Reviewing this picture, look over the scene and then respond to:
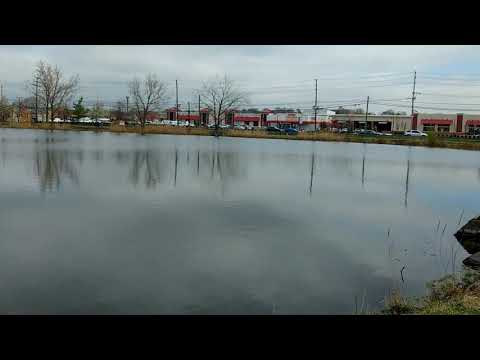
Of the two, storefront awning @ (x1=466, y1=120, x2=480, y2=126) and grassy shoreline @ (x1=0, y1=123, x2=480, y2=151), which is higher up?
storefront awning @ (x1=466, y1=120, x2=480, y2=126)

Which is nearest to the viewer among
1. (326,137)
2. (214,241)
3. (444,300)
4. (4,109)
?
(444,300)

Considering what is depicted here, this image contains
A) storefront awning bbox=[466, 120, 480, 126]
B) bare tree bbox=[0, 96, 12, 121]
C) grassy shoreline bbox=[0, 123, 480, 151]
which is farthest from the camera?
storefront awning bbox=[466, 120, 480, 126]

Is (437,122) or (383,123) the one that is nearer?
(437,122)

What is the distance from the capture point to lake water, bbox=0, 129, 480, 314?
540 centimetres

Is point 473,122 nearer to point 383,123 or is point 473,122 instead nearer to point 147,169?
point 383,123

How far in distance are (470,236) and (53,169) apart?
12978 mm

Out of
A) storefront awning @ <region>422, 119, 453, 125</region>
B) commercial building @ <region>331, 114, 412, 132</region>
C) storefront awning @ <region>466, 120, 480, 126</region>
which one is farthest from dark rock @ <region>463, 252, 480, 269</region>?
storefront awning @ <region>422, 119, 453, 125</region>

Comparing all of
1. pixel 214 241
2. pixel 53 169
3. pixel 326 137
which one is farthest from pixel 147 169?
pixel 326 137

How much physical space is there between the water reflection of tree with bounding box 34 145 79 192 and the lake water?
4.4 inches

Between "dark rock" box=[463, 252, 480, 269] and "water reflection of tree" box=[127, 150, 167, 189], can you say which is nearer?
"dark rock" box=[463, 252, 480, 269]

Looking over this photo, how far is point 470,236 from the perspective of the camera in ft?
27.9

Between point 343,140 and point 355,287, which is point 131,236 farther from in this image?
Answer: point 343,140

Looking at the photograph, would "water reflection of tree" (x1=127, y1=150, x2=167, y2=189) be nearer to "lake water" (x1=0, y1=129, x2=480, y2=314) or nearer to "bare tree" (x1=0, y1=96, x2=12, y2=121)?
"lake water" (x1=0, y1=129, x2=480, y2=314)
